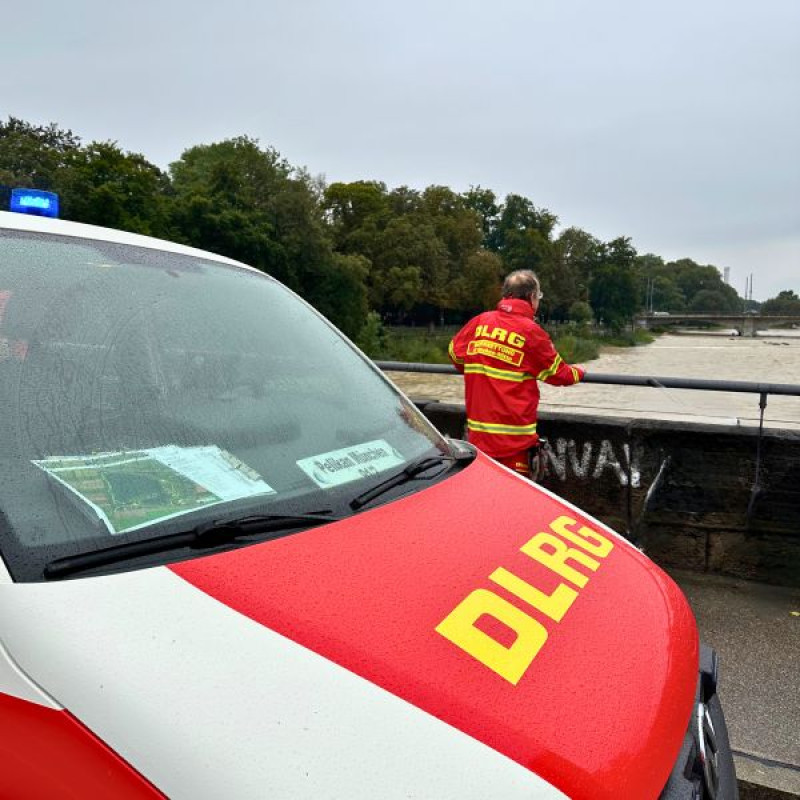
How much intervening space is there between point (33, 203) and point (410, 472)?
1503 millimetres

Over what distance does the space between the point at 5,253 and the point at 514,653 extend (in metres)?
1.42

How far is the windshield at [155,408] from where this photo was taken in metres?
1.36

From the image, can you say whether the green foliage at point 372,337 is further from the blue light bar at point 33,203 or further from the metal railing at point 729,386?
the blue light bar at point 33,203

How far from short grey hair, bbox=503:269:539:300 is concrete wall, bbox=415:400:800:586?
0.82 metres

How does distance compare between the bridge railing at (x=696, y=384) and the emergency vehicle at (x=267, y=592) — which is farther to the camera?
the bridge railing at (x=696, y=384)

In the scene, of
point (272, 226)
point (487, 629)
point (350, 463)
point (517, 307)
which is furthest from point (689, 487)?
point (272, 226)

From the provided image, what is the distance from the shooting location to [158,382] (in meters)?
1.69

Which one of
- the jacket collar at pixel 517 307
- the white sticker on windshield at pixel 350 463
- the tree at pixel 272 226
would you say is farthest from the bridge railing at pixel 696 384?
the tree at pixel 272 226

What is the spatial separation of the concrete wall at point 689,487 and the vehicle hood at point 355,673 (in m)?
3.05

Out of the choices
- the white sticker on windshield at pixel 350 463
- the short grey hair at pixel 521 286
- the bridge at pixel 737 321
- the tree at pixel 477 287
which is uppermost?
the tree at pixel 477 287

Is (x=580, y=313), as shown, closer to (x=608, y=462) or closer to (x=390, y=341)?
(x=390, y=341)

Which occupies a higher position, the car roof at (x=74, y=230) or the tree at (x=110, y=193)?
the tree at (x=110, y=193)

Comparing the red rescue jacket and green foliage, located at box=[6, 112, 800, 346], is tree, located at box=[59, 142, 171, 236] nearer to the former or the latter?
green foliage, located at box=[6, 112, 800, 346]

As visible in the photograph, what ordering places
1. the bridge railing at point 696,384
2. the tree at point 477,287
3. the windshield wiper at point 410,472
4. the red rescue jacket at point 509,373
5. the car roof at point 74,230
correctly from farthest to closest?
the tree at point 477,287, the red rescue jacket at point 509,373, the bridge railing at point 696,384, the car roof at point 74,230, the windshield wiper at point 410,472
